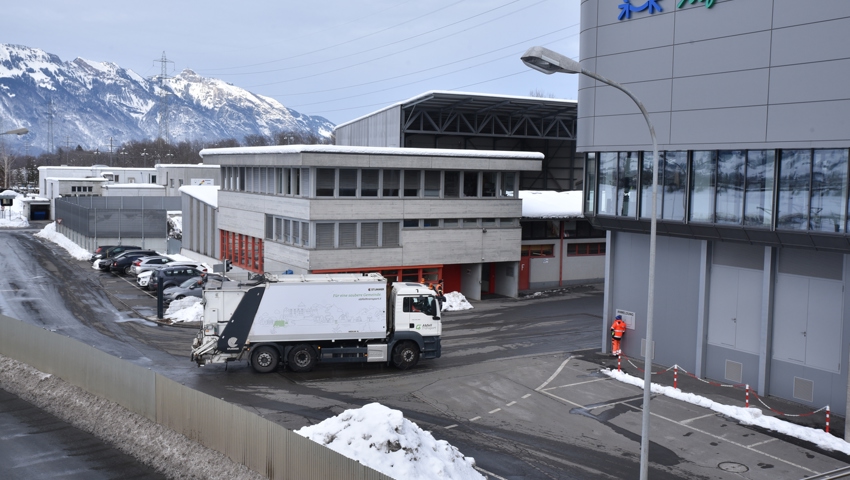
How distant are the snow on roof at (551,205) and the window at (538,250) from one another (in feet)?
7.39

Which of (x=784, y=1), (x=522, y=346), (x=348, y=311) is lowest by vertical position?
(x=522, y=346)

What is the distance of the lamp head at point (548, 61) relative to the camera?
1197 centimetres

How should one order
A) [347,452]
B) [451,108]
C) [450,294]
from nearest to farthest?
1. [347,452]
2. [450,294]
3. [451,108]

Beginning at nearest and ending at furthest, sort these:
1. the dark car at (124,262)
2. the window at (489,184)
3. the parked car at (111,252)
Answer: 1. the window at (489,184)
2. the dark car at (124,262)
3. the parked car at (111,252)

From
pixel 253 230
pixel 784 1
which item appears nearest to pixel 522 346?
pixel 784 1

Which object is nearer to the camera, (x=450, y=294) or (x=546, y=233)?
(x=450, y=294)

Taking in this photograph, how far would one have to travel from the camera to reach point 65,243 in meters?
66.2

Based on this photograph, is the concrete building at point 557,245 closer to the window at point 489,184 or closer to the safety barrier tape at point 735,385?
the window at point 489,184

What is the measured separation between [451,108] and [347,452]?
39.6 metres

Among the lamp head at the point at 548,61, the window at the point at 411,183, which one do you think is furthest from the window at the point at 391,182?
the lamp head at the point at 548,61

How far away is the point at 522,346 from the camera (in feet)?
97.3

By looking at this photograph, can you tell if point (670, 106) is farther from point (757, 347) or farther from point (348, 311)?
point (348, 311)

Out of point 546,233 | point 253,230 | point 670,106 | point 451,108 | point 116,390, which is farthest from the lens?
point 451,108

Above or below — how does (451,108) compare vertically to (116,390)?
above
